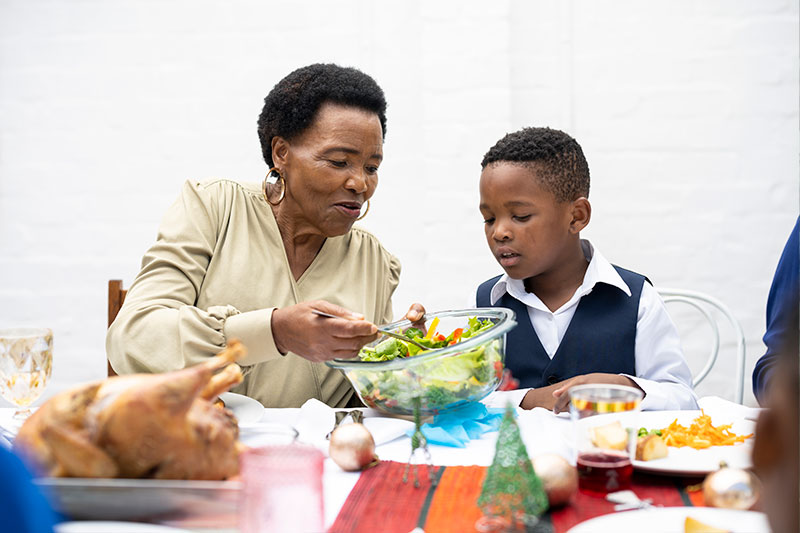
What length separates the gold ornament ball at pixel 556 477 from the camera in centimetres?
83

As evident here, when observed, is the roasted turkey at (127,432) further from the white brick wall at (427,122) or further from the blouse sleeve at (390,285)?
the white brick wall at (427,122)

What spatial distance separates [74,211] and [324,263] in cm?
164

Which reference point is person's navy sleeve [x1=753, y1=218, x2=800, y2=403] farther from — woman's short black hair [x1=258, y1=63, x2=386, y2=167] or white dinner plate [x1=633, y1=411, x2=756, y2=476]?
woman's short black hair [x1=258, y1=63, x2=386, y2=167]

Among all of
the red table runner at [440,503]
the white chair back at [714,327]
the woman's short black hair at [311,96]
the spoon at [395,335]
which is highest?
the woman's short black hair at [311,96]

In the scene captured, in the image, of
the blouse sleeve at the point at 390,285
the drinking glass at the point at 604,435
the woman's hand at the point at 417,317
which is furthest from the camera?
the blouse sleeve at the point at 390,285

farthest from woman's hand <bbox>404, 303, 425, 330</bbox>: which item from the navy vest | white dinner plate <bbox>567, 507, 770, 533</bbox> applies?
white dinner plate <bbox>567, 507, 770, 533</bbox>

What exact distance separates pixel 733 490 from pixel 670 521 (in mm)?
106

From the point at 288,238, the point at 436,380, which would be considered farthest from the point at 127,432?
the point at 288,238

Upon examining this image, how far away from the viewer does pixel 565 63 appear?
109 inches

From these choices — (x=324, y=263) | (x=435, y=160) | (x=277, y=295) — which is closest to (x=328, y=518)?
(x=277, y=295)

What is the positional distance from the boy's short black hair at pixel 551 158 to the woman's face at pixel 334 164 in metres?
0.37

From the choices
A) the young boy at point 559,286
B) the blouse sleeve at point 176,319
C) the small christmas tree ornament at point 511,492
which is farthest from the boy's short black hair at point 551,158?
the small christmas tree ornament at point 511,492

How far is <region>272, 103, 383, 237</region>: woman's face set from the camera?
173cm

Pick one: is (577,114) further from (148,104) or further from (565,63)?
(148,104)
